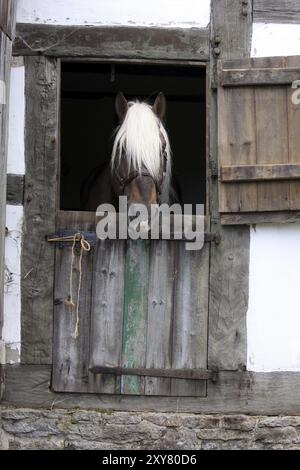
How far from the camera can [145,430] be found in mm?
5191

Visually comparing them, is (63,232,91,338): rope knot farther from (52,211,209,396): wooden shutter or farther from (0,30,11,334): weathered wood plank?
(0,30,11,334): weathered wood plank

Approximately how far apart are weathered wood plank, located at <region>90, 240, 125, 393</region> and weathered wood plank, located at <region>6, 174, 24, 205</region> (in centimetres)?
60

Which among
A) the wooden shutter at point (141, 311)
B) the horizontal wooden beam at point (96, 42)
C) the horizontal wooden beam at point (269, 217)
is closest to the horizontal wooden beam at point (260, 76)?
the horizontal wooden beam at point (96, 42)

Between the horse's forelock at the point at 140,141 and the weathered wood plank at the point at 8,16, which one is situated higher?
the weathered wood plank at the point at 8,16

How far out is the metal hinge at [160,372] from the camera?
5.20 metres

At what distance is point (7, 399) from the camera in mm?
5277

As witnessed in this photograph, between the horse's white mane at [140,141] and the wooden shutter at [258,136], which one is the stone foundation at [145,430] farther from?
the horse's white mane at [140,141]

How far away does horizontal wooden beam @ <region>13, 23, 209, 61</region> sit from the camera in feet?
17.1

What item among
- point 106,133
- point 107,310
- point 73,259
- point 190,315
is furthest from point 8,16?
point 106,133

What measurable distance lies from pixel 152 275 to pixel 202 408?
934mm

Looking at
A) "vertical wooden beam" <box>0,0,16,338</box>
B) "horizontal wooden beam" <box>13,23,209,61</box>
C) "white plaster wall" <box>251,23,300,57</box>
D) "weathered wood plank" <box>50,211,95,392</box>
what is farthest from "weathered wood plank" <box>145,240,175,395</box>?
"white plaster wall" <box>251,23,300,57</box>

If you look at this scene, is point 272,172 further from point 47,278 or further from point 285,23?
point 47,278

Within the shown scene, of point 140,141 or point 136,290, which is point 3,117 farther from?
point 136,290

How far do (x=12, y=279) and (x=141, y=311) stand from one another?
0.87 meters
